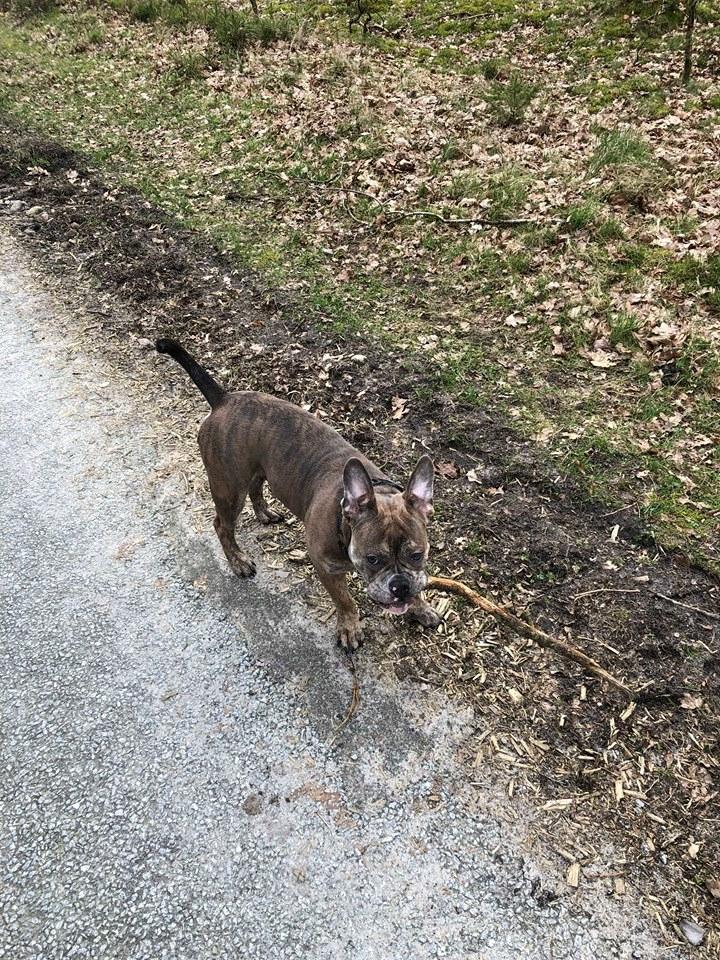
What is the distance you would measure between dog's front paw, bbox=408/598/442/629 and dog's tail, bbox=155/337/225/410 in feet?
6.47

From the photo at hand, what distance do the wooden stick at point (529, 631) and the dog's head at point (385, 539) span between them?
3.07ft

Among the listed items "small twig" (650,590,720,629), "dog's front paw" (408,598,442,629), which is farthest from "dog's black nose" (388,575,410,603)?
"small twig" (650,590,720,629)

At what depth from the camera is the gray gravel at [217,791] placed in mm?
3340

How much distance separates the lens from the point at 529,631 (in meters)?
4.45

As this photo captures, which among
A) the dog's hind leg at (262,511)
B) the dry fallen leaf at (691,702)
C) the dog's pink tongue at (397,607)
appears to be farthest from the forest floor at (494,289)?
the dog's pink tongue at (397,607)

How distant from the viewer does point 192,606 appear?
491 cm

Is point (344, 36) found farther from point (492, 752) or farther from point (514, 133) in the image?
point (492, 752)

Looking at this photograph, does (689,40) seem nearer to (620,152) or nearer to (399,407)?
(620,152)

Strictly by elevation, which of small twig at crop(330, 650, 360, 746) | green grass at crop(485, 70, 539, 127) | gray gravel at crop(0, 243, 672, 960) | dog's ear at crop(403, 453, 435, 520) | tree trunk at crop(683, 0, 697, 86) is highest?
tree trunk at crop(683, 0, 697, 86)

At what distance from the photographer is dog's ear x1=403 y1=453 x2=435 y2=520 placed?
3.86 metres

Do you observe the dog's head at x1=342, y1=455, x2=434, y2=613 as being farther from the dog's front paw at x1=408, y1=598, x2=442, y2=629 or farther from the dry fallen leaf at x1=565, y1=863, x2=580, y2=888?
the dry fallen leaf at x1=565, y1=863, x2=580, y2=888

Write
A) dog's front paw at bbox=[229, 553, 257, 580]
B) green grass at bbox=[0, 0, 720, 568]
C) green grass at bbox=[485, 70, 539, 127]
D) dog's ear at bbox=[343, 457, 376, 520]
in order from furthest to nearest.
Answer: green grass at bbox=[485, 70, 539, 127] < green grass at bbox=[0, 0, 720, 568] < dog's front paw at bbox=[229, 553, 257, 580] < dog's ear at bbox=[343, 457, 376, 520]

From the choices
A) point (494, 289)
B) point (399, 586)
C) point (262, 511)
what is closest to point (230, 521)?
point (262, 511)

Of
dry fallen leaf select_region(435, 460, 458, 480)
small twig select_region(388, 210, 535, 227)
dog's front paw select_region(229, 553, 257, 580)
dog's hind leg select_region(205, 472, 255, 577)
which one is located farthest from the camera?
small twig select_region(388, 210, 535, 227)
